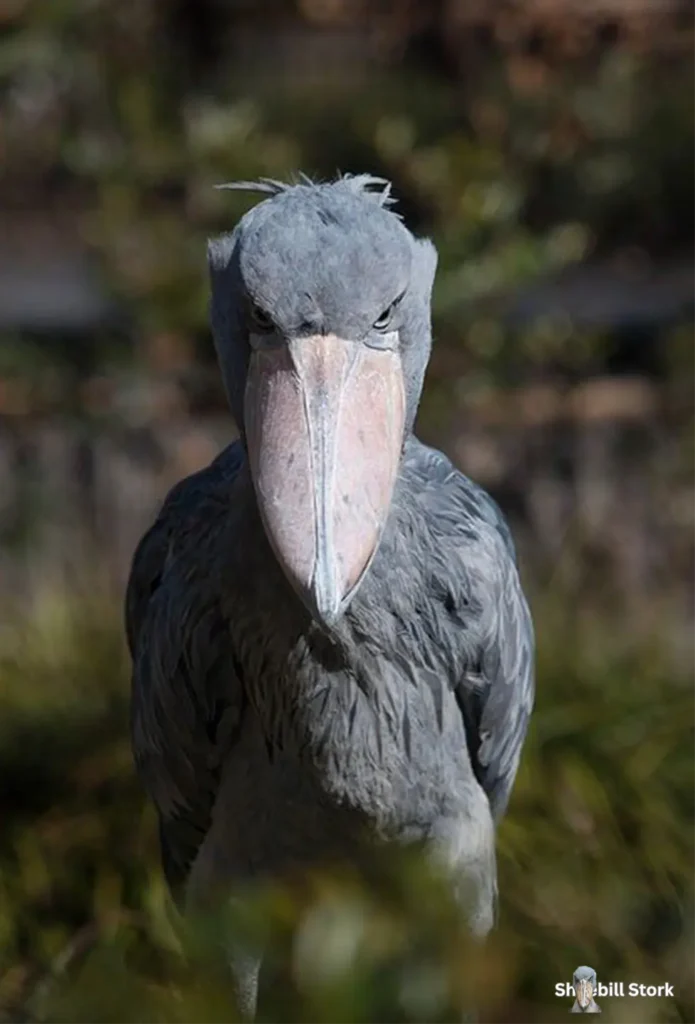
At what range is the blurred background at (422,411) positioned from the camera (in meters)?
1.83

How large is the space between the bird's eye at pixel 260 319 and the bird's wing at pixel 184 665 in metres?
0.46

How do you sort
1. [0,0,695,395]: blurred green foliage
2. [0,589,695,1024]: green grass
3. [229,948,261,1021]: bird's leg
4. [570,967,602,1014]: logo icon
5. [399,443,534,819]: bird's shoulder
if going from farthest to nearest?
[0,0,695,395]: blurred green foliage < [0,589,695,1024]: green grass < [399,443,534,819]: bird's shoulder < [570,967,602,1014]: logo icon < [229,948,261,1021]: bird's leg

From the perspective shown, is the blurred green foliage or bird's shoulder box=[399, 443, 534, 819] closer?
bird's shoulder box=[399, 443, 534, 819]

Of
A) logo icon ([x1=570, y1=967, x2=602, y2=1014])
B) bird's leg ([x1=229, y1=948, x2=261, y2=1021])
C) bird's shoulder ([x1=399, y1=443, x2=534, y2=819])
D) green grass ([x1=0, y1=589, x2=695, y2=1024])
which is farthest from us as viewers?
green grass ([x1=0, y1=589, x2=695, y2=1024])

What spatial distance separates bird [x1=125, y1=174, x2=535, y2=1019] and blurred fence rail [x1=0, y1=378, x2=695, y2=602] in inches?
72.0

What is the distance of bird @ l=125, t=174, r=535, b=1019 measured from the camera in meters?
1.45

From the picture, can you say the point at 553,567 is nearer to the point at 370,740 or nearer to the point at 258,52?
the point at 370,740

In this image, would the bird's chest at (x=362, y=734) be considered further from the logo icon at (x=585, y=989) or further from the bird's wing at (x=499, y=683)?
the logo icon at (x=585, y=989)

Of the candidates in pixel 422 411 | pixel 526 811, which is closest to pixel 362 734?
pixel 526 811

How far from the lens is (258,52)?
21.4 feet

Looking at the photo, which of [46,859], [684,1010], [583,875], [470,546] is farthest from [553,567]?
[684,1010]

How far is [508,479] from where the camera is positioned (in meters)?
4.57

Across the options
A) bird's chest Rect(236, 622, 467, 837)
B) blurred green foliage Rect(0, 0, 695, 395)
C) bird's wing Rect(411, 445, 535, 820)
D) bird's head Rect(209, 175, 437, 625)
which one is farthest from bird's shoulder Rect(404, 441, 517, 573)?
blurred green foliage Rect(0, 0, 695, 395)

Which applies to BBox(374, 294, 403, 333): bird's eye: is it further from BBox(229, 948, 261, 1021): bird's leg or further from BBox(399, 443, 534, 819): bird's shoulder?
BBox(229, 948, 261, 1021): bird's leg
